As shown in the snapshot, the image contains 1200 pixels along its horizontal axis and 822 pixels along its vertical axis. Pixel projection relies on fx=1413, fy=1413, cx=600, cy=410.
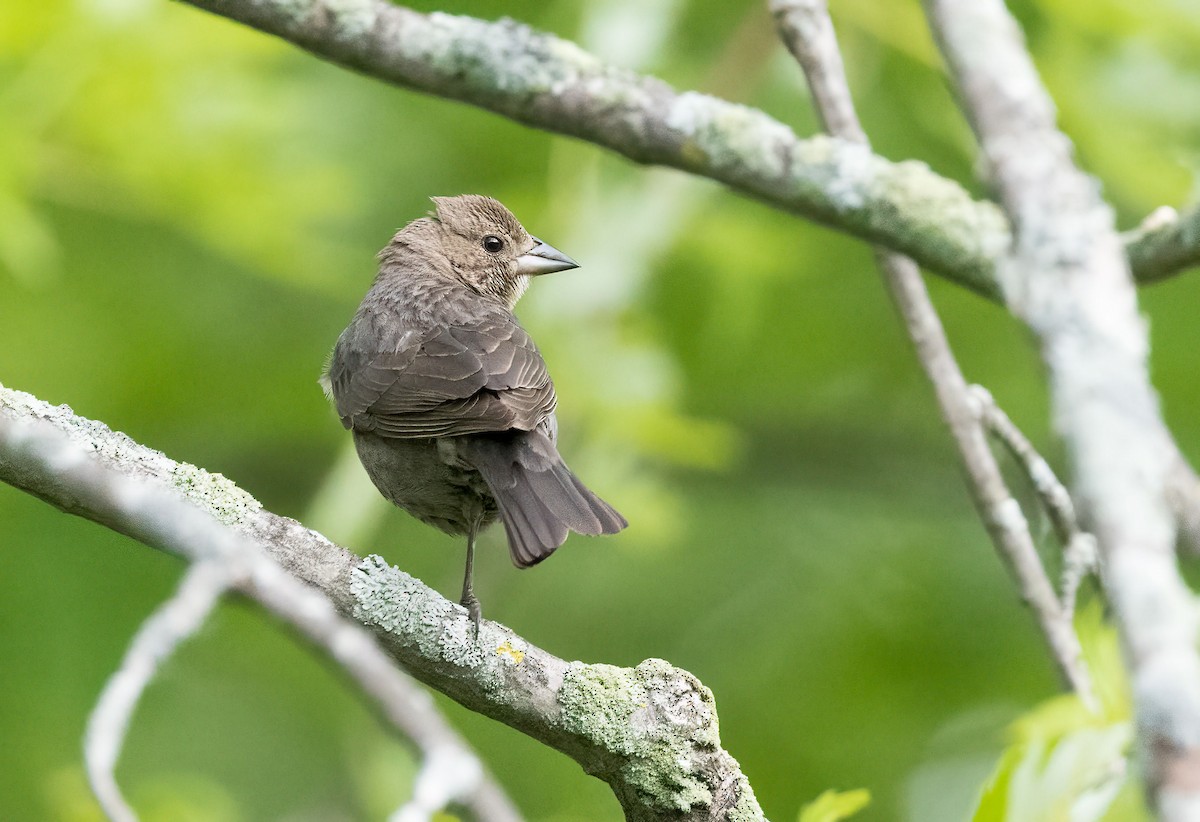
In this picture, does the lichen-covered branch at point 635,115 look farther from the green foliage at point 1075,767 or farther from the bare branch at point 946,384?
the green foliage at point 1075,767

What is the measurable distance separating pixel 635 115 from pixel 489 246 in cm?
253

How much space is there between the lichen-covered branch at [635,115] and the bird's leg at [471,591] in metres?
1.15

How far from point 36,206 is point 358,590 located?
4.03m

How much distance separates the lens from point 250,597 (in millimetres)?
1772

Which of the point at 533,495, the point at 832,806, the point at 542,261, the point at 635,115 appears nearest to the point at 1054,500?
the point at 832,806

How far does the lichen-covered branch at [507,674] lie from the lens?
2939mm

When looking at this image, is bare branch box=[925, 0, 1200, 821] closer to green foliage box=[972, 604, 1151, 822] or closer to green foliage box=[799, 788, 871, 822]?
green foliage box=[972, 604, 1151, 822]

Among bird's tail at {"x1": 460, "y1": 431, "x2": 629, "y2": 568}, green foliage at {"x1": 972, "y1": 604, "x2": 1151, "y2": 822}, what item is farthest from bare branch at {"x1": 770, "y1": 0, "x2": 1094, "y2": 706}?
green foliage at {"x1": 972, "y1": 604, "x2": 1151, "y2": 822}

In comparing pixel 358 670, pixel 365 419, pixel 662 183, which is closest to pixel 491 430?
pixel 365 419

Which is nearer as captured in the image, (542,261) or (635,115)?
(635,115)

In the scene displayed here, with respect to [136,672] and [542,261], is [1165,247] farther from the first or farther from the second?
[542,261]

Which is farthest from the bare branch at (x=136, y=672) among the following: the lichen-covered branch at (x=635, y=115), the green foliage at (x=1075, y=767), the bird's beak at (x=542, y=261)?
the bird's beak at (x=542, y=261)

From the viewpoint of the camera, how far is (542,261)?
5727 mm

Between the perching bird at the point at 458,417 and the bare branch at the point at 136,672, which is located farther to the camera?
the perching bird at the point at 458,417
